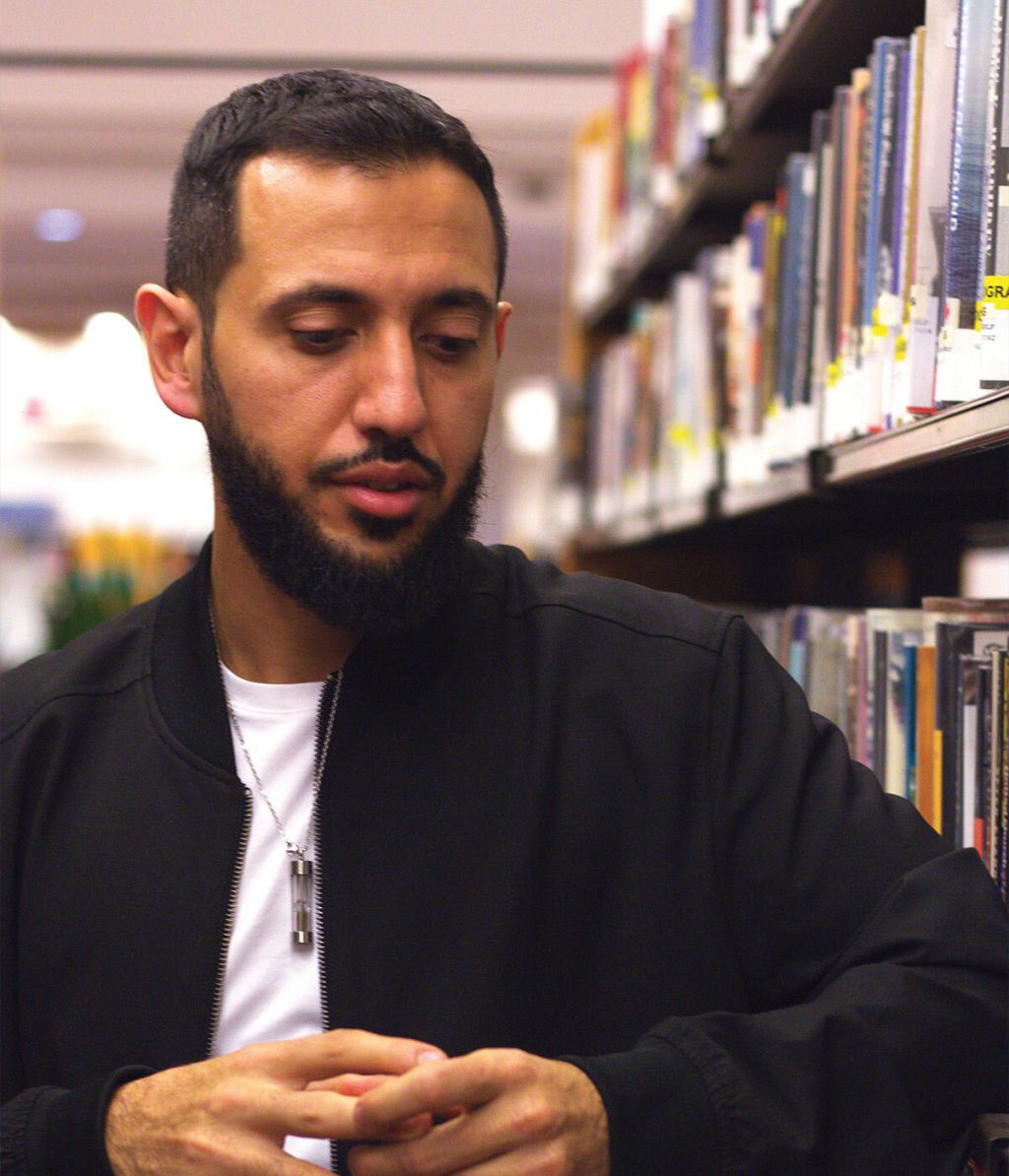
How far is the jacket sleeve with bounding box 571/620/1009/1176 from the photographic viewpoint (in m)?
0.92

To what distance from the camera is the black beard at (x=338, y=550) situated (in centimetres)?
116

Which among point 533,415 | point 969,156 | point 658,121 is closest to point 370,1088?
point 969,156

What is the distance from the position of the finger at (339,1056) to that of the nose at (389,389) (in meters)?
0.46

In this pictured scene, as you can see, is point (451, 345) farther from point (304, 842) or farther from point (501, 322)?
point (304, 842)

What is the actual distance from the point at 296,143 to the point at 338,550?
33 cm

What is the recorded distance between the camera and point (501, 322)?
1.30 meters

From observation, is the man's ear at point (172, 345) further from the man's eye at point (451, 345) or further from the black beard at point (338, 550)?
the man's eye at point (451, 345)

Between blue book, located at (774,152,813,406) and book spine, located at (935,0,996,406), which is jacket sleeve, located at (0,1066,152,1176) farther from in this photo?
blue book, located at (774,152,813,406)

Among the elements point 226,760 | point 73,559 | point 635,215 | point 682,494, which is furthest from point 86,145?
point 226,760

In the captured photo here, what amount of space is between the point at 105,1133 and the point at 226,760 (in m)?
0.31

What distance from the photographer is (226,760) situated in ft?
3.86

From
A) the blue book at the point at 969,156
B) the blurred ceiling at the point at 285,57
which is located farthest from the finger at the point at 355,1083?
the blurred ceiling at the point at 285,57

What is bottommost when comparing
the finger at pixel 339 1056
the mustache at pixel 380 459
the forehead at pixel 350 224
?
the finger at pixel 339 1056

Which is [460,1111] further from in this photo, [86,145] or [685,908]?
[86,145]
